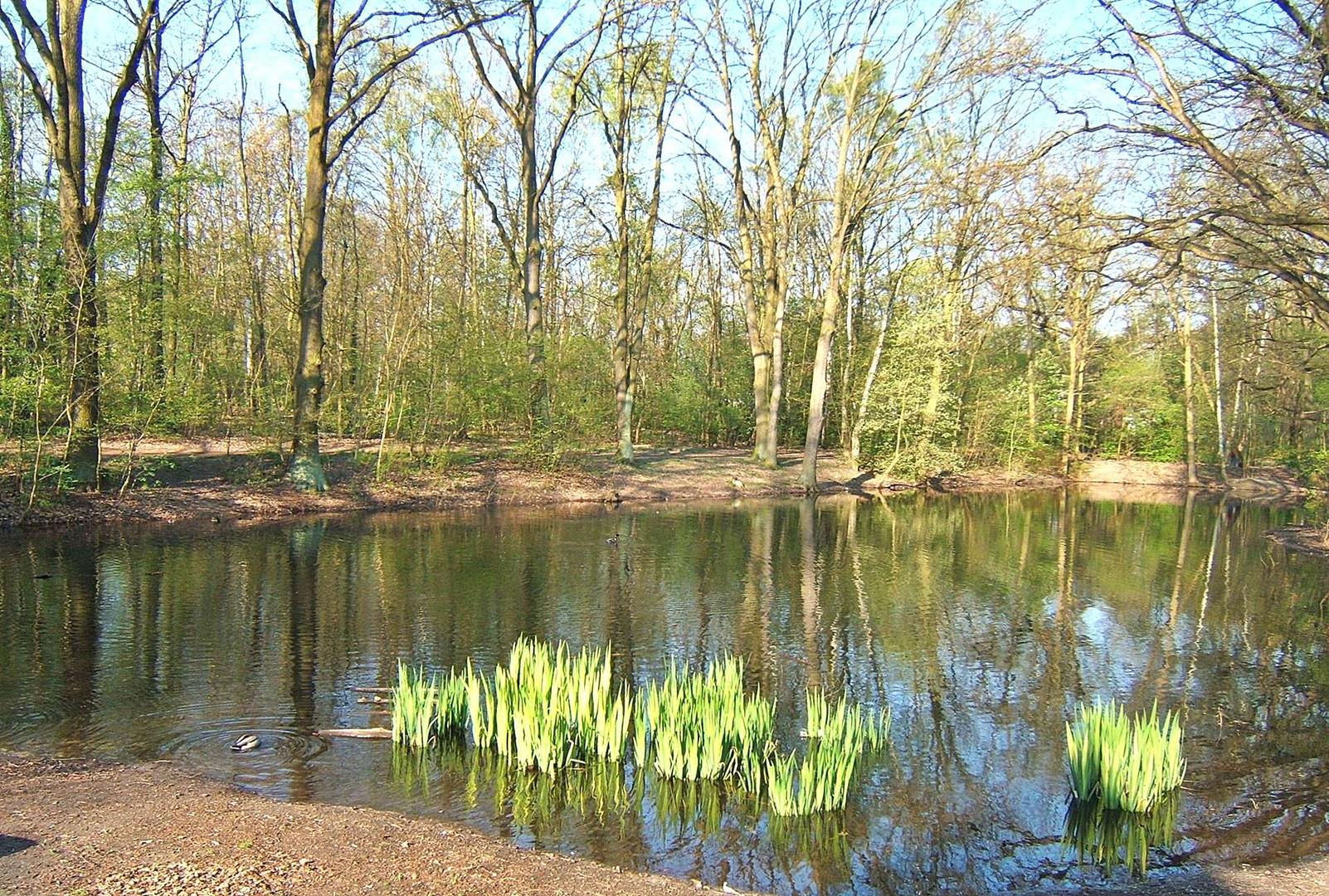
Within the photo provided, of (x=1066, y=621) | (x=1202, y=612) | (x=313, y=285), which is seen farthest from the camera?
(x=313, y=285)

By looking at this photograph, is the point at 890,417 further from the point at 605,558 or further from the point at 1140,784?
the point at 1140,784

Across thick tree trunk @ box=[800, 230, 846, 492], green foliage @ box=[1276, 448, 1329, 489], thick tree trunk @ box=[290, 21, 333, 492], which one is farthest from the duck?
green foliage @ box=[1276, 448, 1329, 489]

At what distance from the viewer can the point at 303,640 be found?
10305mm

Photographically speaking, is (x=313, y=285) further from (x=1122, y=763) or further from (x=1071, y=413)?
(x=1071, y=413)

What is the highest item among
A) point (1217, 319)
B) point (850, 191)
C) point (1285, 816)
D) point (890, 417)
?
point (850, 191)

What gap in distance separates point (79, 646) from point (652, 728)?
709 cm

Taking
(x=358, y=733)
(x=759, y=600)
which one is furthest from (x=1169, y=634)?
(x=358, y=733)

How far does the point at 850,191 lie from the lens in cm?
2872

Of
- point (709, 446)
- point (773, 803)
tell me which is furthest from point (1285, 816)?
point (709, 446)

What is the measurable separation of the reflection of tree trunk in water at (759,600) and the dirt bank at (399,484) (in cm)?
625

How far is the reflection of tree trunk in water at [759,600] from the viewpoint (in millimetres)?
9832

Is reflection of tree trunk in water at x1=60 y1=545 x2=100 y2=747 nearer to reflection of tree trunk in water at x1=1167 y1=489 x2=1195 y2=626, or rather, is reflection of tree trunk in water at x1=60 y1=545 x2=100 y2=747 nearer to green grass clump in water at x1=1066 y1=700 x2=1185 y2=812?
green grass clump in water at x1=1066 y1=700 x2=1185 y2=812

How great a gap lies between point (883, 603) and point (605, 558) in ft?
18.0

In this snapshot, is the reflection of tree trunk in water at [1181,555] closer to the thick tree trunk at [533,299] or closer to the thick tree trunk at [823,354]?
the thick tree trunk at [823,354]
